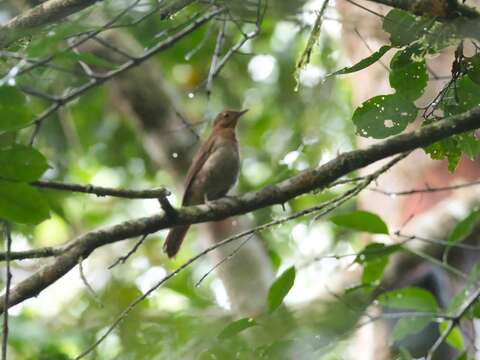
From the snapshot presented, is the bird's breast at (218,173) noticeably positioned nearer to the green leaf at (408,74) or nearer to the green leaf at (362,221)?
the green leaf at (362,221)

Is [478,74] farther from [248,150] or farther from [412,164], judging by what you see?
[248,150]

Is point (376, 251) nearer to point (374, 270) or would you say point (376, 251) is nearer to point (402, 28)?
point (374, 270)

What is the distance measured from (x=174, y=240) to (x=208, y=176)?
578 mm

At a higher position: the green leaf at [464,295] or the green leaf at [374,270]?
the green leaf at [374,270]

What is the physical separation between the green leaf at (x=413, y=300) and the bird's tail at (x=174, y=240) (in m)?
2.88

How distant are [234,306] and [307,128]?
3.34 m

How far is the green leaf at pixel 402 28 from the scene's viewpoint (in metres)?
2.69

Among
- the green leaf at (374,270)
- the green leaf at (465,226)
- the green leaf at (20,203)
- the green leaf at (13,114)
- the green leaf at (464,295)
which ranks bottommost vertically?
the green leaf at (464,295)

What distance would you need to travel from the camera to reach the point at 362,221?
3666 millimetres

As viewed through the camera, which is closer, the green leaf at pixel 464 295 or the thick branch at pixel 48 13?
the thick branch at pixel 48 13

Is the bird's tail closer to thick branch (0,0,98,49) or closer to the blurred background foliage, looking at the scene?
the blurred background foliage

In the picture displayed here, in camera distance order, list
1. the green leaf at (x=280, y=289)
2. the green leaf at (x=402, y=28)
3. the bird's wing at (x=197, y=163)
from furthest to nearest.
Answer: the bird's wing at (x=197, y=163) → the green leaf at (x=280, y=289) → the green leaf at (x=402, y=28)

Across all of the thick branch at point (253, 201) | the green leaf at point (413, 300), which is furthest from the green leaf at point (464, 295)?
the thick branch at point (253, 201)

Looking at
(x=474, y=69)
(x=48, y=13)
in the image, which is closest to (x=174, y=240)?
(x=48, y=13)
